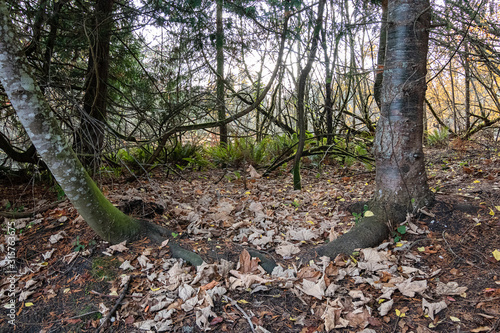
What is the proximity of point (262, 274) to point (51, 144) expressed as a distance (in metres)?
2.14

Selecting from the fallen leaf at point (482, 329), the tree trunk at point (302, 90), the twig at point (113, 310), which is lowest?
the twig at point (113, 310)

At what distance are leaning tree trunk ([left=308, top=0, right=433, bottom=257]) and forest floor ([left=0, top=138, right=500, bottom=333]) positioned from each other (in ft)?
0.56

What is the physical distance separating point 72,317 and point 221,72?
4847 millimetres

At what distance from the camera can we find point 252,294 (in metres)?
2.29

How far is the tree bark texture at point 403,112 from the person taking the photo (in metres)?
2.79

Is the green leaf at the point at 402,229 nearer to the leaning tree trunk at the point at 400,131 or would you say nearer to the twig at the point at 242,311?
the leaning tree trunk at the point at 400,131

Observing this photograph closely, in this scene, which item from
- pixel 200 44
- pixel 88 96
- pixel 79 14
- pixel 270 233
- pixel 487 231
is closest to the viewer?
pixel 487 231

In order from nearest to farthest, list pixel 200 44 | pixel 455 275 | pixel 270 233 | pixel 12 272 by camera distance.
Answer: pixel 455 275 → pixel 12 272 → pixel 270 233 → pixel 200 44

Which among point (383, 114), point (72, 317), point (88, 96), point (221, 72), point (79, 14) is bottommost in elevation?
point (72, 317)

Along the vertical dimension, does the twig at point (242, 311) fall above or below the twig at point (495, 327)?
below

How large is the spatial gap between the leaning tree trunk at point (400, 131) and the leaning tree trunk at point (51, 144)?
172 centimetres

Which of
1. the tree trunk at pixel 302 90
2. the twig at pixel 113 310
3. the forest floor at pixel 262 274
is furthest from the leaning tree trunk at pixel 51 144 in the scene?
the tree trunk at pixel 302 90

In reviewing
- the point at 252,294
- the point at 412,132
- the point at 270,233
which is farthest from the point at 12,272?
the point at 412,132

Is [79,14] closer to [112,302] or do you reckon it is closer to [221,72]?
[221,72]
